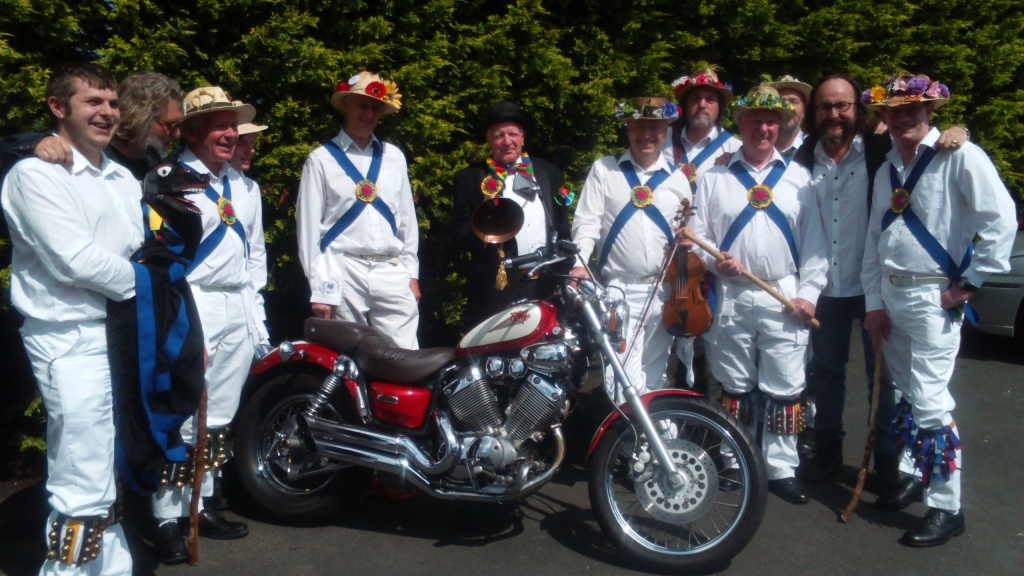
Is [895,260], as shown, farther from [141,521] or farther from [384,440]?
[141,521]

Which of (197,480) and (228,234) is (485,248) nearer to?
(228,234)

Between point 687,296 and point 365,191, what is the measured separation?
1.67m

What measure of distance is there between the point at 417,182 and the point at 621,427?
2.13 meters

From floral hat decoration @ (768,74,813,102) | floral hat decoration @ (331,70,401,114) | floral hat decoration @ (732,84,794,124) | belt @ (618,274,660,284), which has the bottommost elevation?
belt @ (618,274,660,284)

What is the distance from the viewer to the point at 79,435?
2.93 m

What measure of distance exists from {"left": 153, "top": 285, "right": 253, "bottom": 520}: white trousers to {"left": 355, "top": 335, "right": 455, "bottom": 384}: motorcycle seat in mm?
522

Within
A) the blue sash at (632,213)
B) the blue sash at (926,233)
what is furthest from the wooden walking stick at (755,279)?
the blue sash at (926,233)

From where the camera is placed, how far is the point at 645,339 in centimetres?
456

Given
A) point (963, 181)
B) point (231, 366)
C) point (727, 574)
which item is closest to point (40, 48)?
point (231, 366)

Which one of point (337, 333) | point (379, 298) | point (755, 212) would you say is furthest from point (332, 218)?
point (755, 212)

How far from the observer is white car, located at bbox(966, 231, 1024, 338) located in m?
7.23

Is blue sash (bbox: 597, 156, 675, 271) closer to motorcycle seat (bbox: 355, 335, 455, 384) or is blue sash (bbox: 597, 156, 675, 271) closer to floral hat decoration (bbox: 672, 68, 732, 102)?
floral hat decoration (bbox: 672, 68, 732, 102)

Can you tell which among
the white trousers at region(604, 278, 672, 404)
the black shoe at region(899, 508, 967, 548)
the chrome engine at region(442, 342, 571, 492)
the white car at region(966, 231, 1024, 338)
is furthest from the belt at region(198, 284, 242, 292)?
the white car at region(966, 231, 1024, 338)

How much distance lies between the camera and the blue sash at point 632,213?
14.7ft
